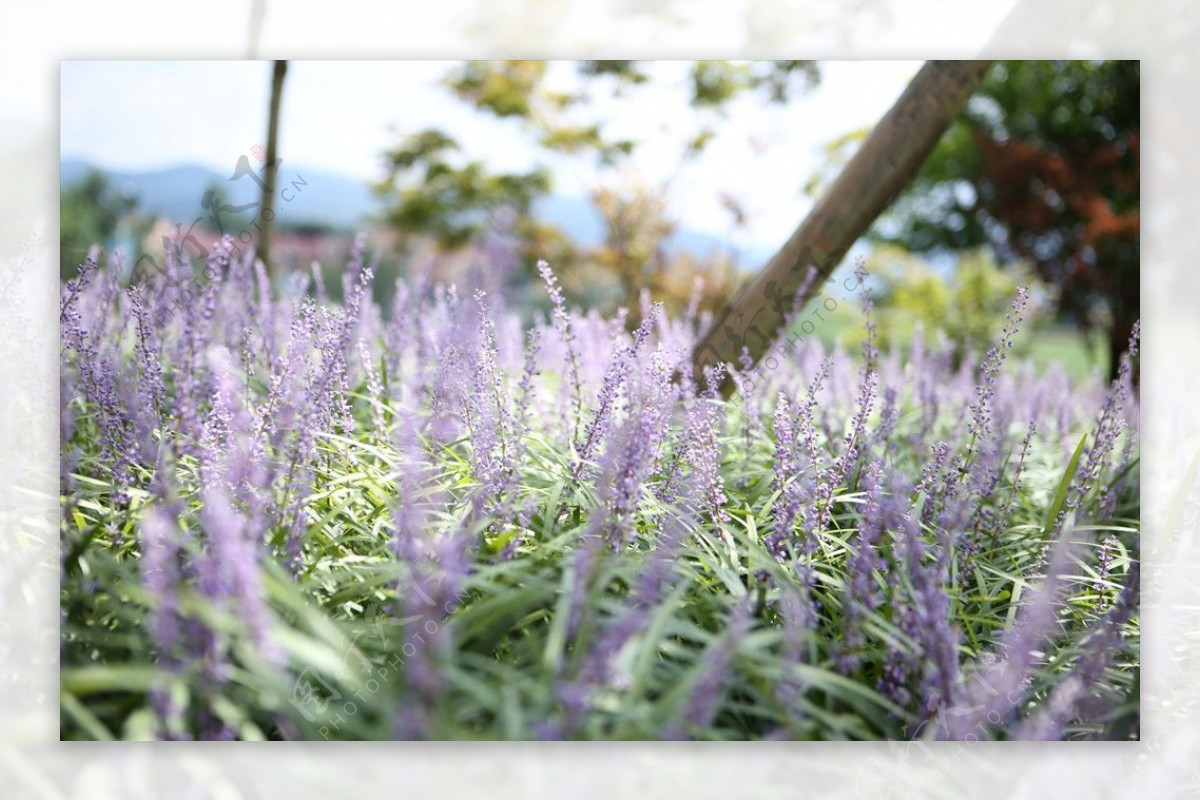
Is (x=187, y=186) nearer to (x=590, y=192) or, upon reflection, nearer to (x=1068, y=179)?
(x=590, y=192)

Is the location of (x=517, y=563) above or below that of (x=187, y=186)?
A: below

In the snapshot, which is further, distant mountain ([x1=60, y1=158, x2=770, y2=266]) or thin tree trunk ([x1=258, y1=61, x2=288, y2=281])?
thin tree trunk ([x1=258, y1=61, x2=288, y2=281])

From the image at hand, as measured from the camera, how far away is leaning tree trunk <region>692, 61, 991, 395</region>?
3.11 meters

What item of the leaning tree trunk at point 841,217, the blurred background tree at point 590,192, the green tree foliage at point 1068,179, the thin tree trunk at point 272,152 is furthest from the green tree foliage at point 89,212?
the green tree foliage at point 1068,179

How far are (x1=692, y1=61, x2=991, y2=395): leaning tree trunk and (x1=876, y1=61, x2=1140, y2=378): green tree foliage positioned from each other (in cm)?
355

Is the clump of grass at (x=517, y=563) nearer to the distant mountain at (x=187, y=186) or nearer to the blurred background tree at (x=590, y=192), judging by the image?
the distant mountain at (x=187, y=186)

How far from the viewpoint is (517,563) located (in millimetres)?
2068

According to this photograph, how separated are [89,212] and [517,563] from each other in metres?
2.05

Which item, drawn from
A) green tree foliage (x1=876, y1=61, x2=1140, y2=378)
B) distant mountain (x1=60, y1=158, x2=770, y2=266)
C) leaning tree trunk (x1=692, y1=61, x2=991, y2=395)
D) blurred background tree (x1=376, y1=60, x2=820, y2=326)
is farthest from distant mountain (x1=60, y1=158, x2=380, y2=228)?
green tree foliage (x1=876, y1=61, x2=1140, y2=378)

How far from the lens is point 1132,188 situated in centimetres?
685

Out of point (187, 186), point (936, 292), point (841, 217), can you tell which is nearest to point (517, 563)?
point (841, 217)

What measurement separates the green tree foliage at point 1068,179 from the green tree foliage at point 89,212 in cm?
564

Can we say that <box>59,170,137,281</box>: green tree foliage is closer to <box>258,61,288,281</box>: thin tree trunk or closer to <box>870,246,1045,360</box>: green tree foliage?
<box>258,61,288,281</box>: thin tree trunk

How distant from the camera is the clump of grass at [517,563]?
6.00 ft
